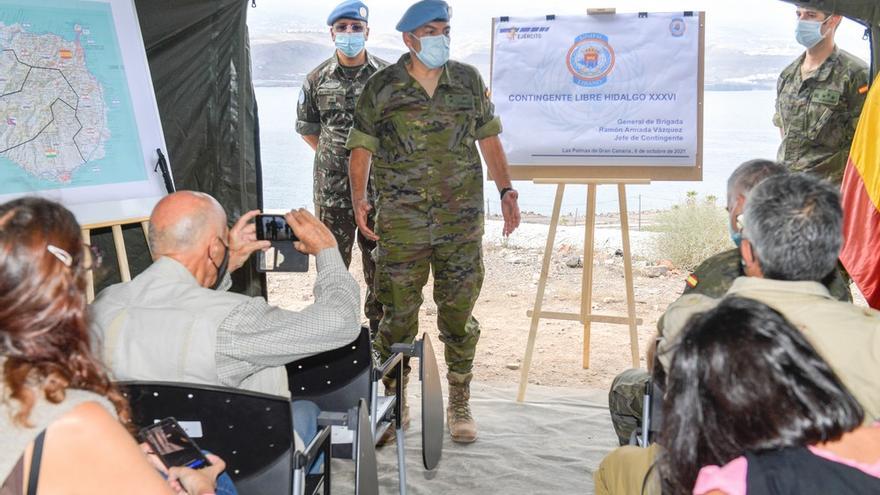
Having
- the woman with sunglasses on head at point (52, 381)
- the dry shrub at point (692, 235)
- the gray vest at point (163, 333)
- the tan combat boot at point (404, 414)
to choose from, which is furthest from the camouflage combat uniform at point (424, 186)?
the dry shrub at point (692, 235)

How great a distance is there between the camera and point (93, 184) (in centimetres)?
356

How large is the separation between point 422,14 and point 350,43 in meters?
0.92

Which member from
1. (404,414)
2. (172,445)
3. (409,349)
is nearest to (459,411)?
(404,414)

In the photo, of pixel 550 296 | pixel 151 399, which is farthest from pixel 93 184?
pixel 550 296

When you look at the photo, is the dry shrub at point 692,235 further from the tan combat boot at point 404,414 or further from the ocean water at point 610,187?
the tan combat boot at point 404,414

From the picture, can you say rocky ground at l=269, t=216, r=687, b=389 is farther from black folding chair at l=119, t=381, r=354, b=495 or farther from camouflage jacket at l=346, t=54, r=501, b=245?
black folding chair at l=119, t=381, r=354, b=495

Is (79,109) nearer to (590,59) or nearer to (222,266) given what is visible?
(222,266)

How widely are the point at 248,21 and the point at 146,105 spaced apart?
37.8 inches

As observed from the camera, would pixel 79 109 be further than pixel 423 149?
No

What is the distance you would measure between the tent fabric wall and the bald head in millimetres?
2021

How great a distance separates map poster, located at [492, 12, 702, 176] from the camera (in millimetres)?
4316

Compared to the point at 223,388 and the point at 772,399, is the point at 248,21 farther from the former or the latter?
the point at 772,399

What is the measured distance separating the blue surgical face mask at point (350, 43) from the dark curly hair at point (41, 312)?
328 centimetres

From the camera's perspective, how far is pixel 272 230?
2.52 meters
